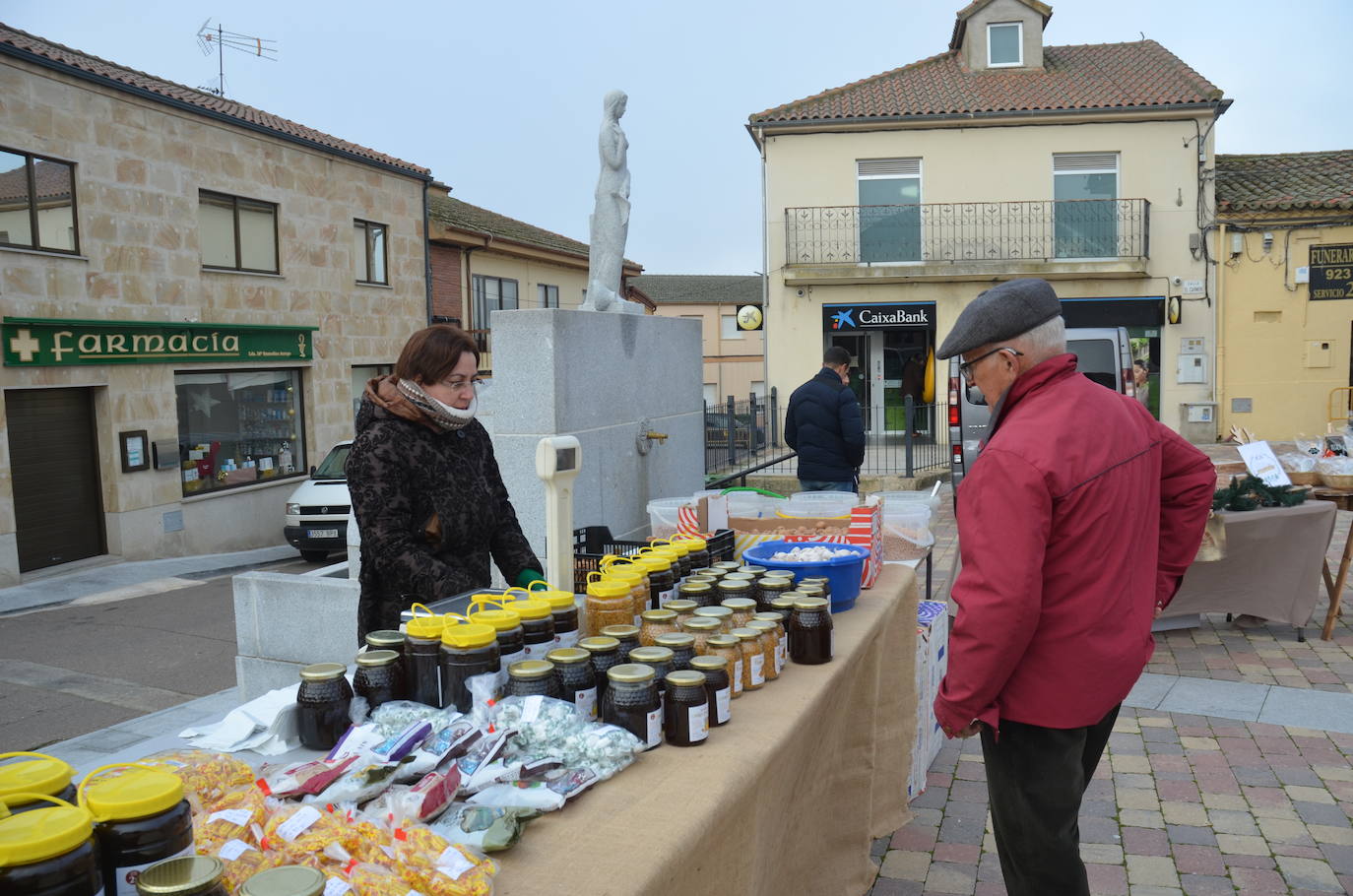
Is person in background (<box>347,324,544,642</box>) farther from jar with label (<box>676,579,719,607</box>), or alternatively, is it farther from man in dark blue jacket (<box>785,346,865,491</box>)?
man in dark blue jacket (<box>785,346,865,491</box>)

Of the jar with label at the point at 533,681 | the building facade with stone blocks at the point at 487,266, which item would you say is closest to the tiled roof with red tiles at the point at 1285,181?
the building facade with stone blocks at the point at 487,266

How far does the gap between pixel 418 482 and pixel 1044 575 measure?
197cm

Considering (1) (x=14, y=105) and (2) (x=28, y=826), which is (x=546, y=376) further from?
(1) (x=14, y=105)

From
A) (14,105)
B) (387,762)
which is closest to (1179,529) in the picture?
(387,762)

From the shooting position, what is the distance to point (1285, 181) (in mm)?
21891

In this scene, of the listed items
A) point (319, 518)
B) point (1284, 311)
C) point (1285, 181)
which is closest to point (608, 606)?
point (319, 518)

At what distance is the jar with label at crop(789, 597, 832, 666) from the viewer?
2.99m

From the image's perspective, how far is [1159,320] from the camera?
21344 millimetres

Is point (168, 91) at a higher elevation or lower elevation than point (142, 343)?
higher

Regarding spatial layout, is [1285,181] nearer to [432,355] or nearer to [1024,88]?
[1024,88]

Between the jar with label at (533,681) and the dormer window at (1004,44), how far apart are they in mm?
24208

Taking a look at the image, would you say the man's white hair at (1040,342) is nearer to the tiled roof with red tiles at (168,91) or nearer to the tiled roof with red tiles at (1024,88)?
the tiled roof with red tiles at (168,91)

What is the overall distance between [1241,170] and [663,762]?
25338 mm

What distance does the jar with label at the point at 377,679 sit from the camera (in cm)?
232
